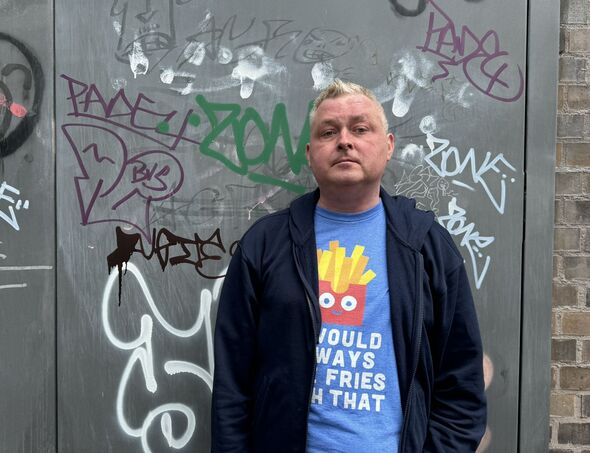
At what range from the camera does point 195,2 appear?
7.79 ft

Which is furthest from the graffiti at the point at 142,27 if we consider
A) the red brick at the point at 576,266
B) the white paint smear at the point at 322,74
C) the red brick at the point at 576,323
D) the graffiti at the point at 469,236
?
the red brick at the point at 576,323

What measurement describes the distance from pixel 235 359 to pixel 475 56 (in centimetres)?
146

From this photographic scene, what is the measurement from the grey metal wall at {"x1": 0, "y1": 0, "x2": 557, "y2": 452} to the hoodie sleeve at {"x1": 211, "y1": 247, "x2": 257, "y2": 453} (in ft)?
1.43

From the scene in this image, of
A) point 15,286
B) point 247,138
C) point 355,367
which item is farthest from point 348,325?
point 15,286

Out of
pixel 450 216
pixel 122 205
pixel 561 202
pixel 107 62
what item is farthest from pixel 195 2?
pixel 561 202

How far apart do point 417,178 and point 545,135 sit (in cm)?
52

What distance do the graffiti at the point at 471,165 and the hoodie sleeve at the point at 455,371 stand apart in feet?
1.65

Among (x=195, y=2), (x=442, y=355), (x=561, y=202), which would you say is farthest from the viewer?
(x=561, y=202)

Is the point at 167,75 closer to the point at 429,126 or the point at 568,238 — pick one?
the point at 429,126

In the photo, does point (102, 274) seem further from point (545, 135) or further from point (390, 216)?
point (545, 135)

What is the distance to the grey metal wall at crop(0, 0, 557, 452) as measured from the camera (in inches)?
93.6

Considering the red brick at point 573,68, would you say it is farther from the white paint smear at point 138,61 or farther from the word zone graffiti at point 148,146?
the white paint smear at point 138,61

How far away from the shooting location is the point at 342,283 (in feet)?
6.35

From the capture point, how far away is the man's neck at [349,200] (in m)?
1.99
